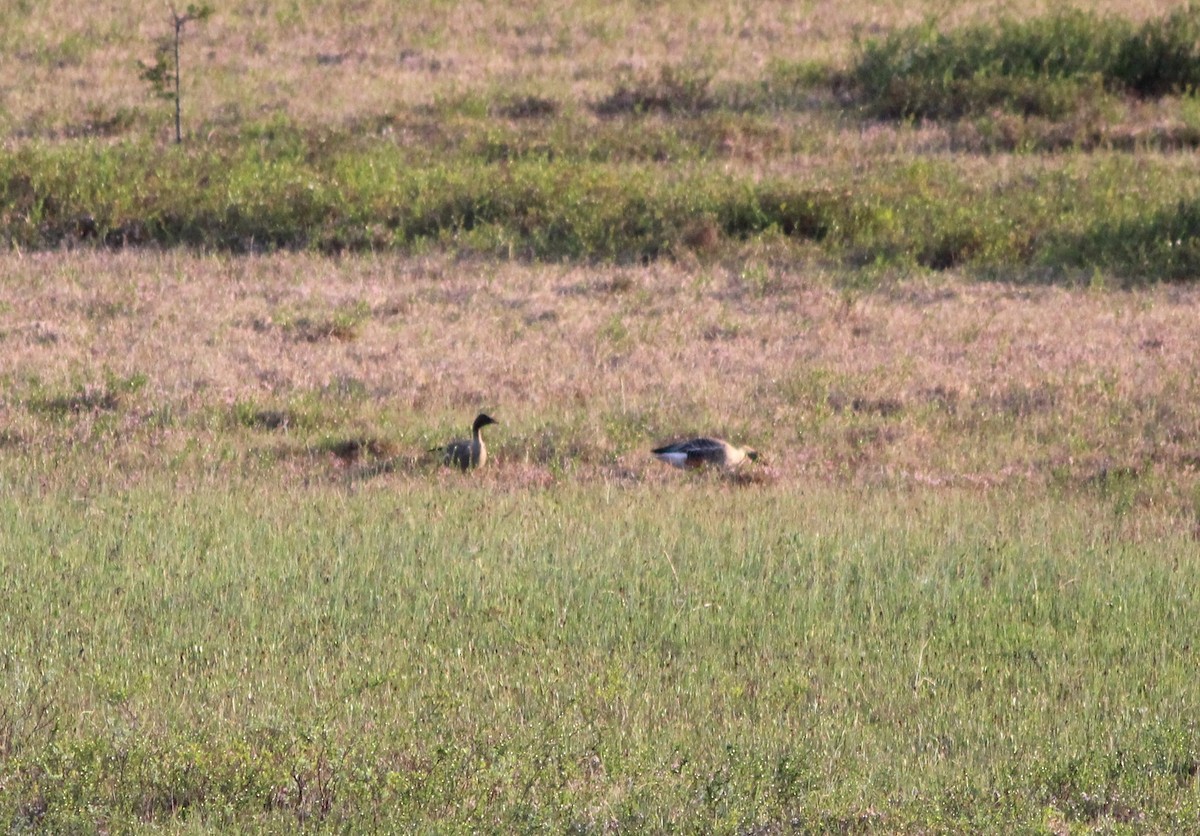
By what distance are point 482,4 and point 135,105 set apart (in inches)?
320

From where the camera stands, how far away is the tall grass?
5023mm

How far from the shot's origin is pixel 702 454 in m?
9.86

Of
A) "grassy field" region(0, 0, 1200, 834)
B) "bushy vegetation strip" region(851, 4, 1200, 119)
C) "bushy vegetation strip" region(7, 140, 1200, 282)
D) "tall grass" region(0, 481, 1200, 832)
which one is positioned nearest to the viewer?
"tall grass" region(0, 481, 1200, 832)

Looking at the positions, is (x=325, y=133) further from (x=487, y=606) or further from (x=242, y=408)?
(x=487, y=606)

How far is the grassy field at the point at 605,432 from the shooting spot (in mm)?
5324

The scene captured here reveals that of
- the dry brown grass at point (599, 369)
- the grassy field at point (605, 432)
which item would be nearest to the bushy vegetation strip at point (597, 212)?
the grassy field at point (605, 432)

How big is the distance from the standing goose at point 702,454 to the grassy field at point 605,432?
23cm

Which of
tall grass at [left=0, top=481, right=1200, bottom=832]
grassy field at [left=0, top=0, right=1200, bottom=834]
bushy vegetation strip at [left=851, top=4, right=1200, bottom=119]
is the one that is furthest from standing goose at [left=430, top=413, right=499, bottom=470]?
bushy vegetation strip at [left=851, top=4, right=1200, bottom=119]

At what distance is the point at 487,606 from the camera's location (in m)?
6.89

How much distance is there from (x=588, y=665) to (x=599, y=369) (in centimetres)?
634

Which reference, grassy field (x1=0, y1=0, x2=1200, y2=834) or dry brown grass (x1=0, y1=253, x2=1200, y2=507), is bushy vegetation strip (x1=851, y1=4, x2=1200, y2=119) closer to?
grassy field (x1=0, y1=0, x2=1200, y2=834)

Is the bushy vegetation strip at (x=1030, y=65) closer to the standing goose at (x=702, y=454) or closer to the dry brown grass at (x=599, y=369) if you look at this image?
the dry brown grass at (x=599, y=369)

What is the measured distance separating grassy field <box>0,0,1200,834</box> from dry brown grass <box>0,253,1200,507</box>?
6 centimetres

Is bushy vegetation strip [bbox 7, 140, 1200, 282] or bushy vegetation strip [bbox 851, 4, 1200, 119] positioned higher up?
bushy vegetation strip [bbox 851, 4, 1200, 119]
